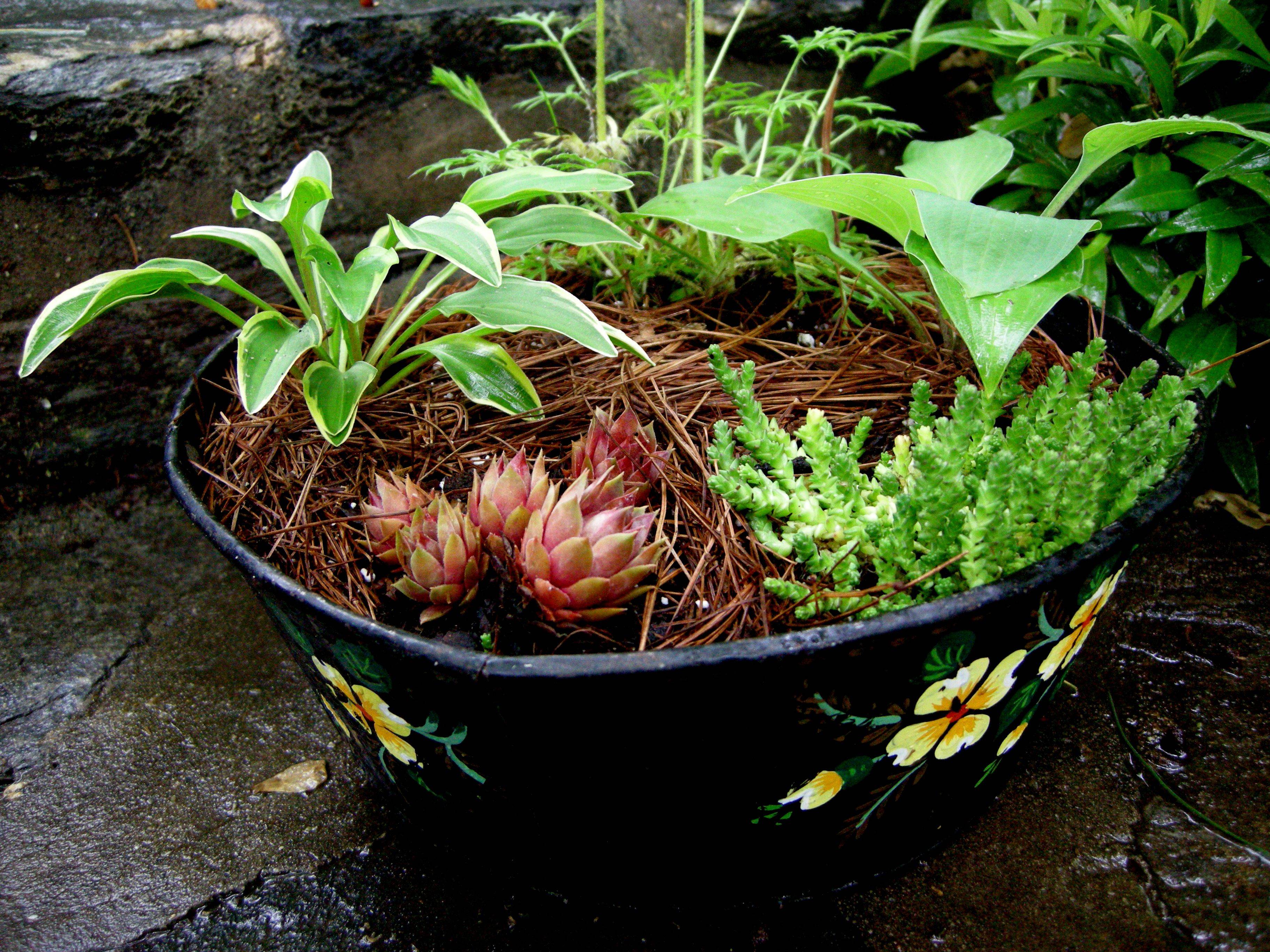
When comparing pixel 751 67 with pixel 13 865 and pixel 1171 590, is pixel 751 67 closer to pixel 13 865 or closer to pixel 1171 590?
pixel 1171 590

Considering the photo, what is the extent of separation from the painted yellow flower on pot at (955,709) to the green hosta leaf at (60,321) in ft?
3.59

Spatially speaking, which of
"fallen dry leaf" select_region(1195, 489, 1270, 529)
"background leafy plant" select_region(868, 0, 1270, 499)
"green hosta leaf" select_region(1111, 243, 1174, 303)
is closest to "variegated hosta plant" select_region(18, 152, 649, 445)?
"background leafy plant" select_region(868, 0, 1270, 499)

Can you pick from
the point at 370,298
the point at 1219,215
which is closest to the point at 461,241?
the point at 370,298

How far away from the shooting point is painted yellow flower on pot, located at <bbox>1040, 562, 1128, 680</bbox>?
96 centimetres

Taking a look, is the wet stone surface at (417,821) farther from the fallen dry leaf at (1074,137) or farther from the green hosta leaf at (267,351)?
the fallen dry leaf at (1074,137)

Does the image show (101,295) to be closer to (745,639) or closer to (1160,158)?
(745,639)

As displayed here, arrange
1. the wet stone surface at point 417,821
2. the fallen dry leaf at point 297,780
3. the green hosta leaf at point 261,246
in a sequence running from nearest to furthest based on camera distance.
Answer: the wet stone surface at point 417,821 < the green hosta leaf at point 261,246 < the fallen dry leaf at point 297,780

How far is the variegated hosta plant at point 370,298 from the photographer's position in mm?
992

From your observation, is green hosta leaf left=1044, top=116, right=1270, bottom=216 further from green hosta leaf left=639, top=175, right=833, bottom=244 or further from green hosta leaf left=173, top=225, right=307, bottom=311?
green hosta leaf left=173, top=225, right=307, bottom=311

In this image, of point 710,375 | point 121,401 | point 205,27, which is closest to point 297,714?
point 121,401

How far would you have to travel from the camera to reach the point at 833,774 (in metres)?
0.90

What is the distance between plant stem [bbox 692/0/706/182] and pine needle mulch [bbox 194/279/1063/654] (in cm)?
26

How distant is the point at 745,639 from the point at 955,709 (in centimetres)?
29

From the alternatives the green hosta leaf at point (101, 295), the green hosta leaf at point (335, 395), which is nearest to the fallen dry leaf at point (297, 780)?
the green hosta leaf at point (335, 395)
